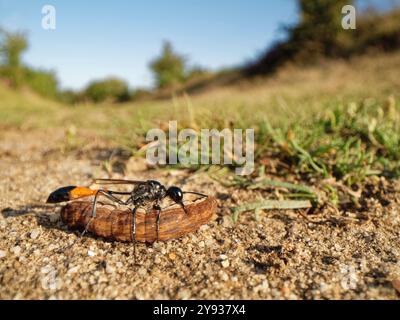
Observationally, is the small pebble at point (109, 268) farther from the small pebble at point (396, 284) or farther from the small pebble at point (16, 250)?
the small pebble at point (396, 284)

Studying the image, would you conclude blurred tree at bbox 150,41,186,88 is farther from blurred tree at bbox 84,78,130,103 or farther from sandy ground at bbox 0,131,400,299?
sandy ground at bbox 0,131,400,299

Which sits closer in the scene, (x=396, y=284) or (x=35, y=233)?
(x=396, y=284)

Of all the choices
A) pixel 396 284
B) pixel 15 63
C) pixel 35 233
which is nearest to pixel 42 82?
pixel 15 63

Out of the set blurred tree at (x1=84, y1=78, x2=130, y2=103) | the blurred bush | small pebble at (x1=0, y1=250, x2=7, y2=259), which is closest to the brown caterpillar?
small pebble at (x1=0, y1=250, x2=7, y2=259)

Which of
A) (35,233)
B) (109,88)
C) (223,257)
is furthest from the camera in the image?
(109,88)

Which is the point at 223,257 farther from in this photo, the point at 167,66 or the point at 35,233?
the point at 167,66

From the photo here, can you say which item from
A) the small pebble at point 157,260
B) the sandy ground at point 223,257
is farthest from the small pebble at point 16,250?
the small pebble at point 157,260
